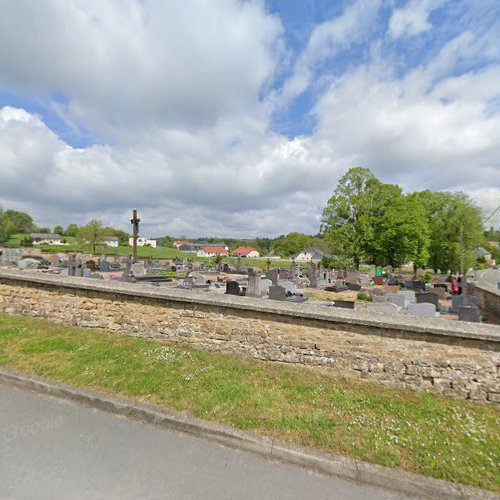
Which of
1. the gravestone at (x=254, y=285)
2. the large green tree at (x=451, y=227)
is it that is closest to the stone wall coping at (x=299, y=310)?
the gravestone at (x=254, y=285)

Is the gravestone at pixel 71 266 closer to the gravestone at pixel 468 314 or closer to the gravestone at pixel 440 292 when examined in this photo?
the gravestone at pixel 468 314

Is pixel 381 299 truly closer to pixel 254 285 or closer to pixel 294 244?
pixel 254 285

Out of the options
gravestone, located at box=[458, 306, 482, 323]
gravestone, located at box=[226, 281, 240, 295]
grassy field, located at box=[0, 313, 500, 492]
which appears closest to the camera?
grassy field, located at box=[0, 313, 500, 492]

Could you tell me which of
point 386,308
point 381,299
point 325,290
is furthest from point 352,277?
point 386,308

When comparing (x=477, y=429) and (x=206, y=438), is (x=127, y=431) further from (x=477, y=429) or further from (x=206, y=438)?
(x=477, y=429)

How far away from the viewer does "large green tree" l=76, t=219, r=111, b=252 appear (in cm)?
5797

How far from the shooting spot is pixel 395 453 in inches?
109

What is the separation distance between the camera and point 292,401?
3607 millimetres

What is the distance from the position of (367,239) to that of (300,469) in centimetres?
2752

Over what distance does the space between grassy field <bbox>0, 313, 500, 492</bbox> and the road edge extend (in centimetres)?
10

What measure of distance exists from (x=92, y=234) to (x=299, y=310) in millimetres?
63492

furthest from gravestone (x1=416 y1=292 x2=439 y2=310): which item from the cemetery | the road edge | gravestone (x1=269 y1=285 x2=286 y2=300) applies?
the road edge

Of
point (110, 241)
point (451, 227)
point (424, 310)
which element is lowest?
point (424, 310)

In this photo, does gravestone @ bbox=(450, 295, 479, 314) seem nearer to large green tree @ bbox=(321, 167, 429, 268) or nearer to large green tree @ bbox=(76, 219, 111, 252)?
large green tree @ bbox=(321, 167, 429, 268)
